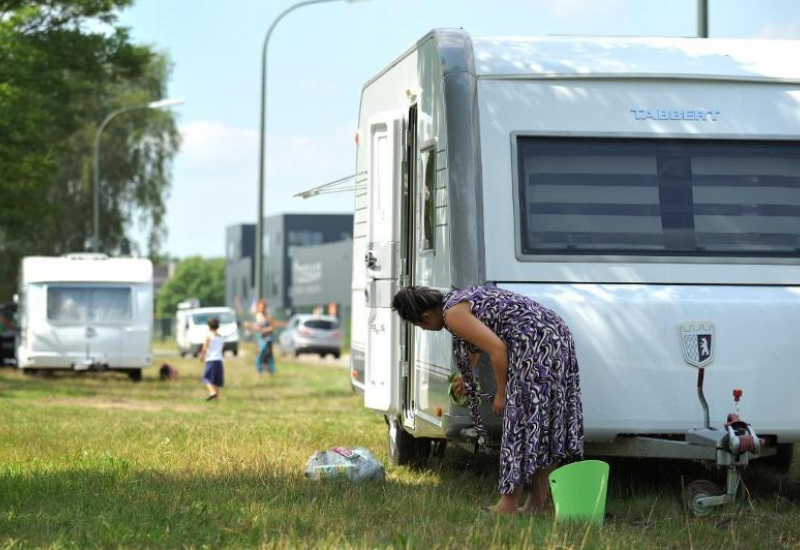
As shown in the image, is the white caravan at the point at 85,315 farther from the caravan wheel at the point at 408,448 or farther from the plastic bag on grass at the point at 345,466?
the plastic bag on grass at the point at 345,466

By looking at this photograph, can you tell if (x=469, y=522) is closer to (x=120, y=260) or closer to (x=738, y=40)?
(x=738, y=40)

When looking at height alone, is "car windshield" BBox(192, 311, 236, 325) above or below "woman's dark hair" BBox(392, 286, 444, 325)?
below

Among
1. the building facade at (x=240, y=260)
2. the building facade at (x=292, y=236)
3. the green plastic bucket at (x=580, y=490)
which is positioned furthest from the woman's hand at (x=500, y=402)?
the building facade at (x=240, y=260)

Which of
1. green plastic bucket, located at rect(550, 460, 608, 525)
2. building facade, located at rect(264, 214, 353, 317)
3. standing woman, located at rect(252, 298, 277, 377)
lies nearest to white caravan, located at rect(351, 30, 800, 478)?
green plastic bucket, located at rect(550, 460, 608, 525)

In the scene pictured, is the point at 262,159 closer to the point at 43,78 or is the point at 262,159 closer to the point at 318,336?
the point at 43,78

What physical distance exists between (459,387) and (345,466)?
143 centimetres

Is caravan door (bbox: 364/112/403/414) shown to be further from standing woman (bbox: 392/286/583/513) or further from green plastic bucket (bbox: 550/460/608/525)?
green plastic bucket (bbox: 550/460/608/525)

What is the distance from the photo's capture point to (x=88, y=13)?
3088cm

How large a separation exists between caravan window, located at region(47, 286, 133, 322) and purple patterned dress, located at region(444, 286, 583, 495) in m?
22.1

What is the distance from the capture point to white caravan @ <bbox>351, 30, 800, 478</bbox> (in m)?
9.39

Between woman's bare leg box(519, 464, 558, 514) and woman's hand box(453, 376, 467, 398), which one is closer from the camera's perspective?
woman's bare leg box(519, 464, 558, 514)

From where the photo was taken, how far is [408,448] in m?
12.1

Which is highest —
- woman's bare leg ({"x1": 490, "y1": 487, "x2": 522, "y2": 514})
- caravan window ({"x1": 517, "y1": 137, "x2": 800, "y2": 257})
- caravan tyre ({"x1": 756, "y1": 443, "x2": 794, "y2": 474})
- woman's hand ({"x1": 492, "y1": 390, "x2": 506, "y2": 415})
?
caravan window ({"x1": 517, "y1": 137, "x2": 800, "y2": 257})

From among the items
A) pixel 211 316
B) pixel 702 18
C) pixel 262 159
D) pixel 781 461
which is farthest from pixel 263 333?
pixel 211 316
